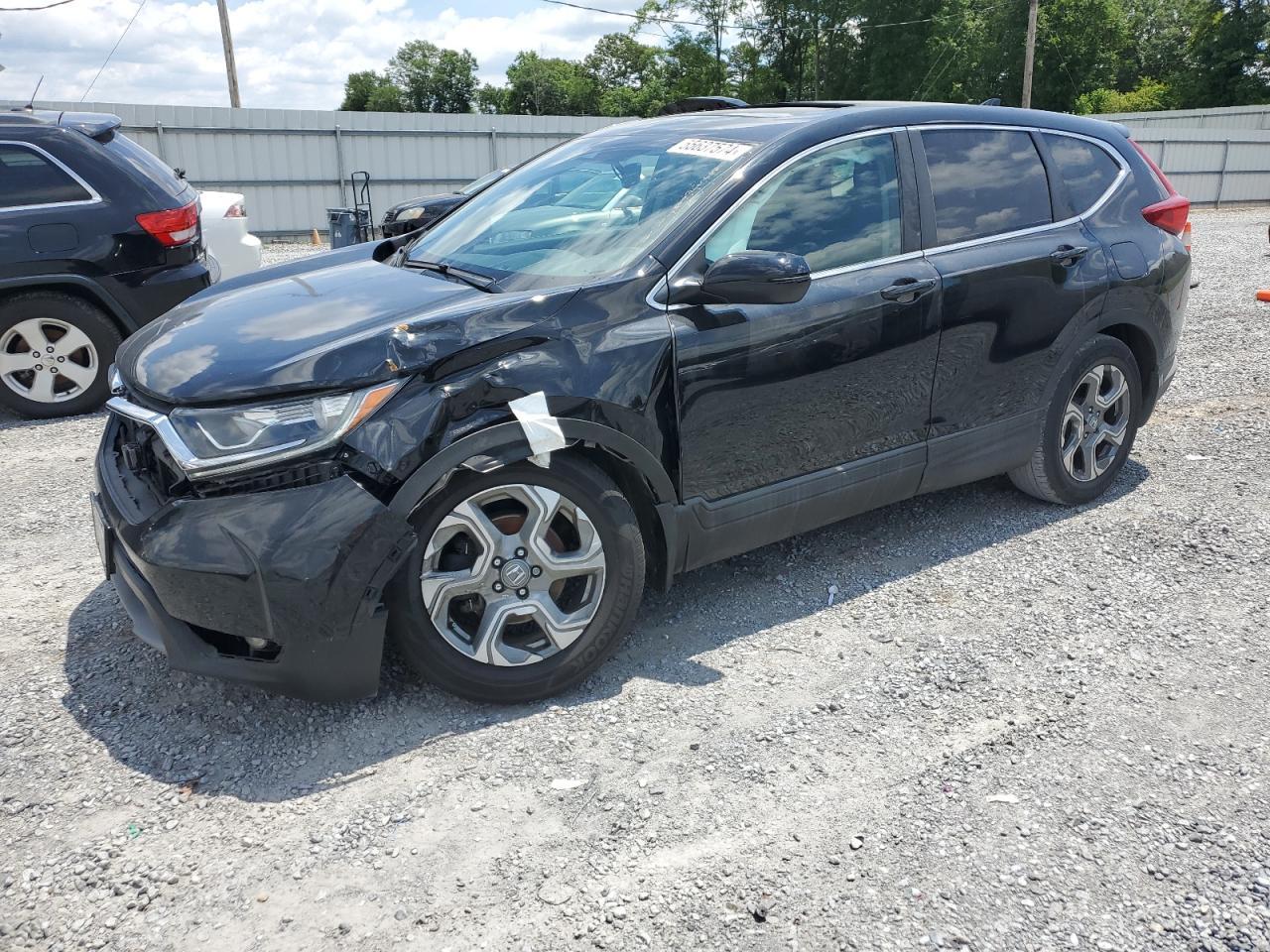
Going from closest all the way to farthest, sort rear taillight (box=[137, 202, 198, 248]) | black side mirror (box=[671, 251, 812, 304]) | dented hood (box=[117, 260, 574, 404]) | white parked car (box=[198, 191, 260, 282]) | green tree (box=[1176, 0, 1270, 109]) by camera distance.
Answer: dented hood (box=[117, 260, 574, 404]), black side mirror (box=[671, 251, 812, 304]), rear taillight (box=[137, 202, 198, 248]), white parked car (box=[198, 191, 260, 282]), green tree (box=[1176, 0, 1270, 109])

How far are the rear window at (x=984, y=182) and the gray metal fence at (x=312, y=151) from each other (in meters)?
15.2

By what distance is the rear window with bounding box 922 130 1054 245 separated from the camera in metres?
4.11

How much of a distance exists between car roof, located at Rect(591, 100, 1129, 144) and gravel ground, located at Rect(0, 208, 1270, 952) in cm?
176

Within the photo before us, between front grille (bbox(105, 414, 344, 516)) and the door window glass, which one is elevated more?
the door window glass

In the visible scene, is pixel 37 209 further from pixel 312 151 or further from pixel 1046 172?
pixel 312 151

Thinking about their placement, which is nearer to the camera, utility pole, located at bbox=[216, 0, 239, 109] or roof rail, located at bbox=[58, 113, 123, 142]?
roof rail, located at bbox=[58, 113, 123, 142]

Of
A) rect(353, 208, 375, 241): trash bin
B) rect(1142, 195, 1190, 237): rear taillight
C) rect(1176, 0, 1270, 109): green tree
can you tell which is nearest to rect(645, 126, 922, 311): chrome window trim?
rect(1142, 195, 1190, 237): rear taillight

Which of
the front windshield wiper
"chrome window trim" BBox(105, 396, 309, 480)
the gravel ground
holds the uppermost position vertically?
the front windshield wiper

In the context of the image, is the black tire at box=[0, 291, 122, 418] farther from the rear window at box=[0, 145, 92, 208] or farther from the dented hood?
the dented hood

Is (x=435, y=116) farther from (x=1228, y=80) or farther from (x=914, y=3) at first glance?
(x=1228, y=80)

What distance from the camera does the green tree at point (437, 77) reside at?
322ft

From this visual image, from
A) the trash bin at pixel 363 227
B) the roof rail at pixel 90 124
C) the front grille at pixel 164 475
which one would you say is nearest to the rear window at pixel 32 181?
the roof rail at pixel 90 124

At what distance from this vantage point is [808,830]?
2.71 m

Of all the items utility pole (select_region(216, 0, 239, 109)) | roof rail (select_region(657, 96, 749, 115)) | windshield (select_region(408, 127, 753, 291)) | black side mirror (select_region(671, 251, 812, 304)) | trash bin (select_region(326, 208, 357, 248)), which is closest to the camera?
black side mirror (select_region(671, 251, 812, 304))
